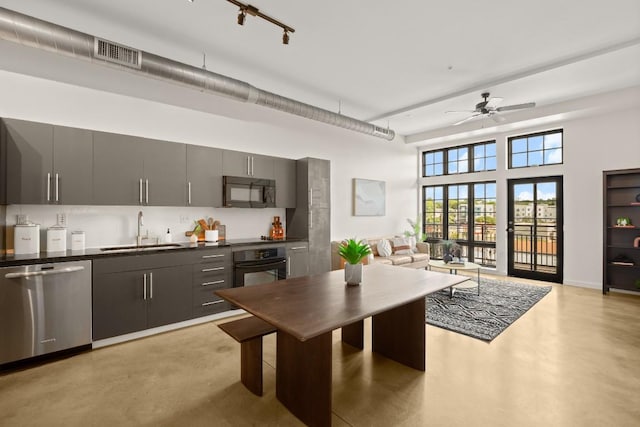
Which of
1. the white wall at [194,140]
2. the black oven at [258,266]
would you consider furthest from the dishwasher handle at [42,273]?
the black oven at [258,266]

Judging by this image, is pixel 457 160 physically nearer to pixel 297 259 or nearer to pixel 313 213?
pixel 313 213

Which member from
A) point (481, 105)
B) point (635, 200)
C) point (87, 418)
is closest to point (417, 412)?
point (87, 418)

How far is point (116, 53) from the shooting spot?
2.87 metres

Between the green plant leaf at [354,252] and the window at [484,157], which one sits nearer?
the green plant leaf at [354,252]

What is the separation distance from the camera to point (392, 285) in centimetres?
251

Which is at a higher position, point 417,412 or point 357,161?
point 357,161

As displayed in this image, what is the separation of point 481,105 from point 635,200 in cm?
302

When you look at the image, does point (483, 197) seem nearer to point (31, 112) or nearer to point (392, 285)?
point (392, 285)

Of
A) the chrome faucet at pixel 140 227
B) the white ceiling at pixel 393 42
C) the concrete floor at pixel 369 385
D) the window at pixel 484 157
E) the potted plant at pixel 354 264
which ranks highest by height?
the white ceiling at pixel 393 42

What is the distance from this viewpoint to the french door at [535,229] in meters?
5.90

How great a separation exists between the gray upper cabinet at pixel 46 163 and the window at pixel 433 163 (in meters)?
7.05

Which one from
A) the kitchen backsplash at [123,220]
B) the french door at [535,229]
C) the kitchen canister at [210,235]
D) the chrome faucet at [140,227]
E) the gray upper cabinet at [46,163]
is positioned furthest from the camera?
the french door at [535,229]

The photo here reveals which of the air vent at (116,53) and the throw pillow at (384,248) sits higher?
the air vent at (116,53)

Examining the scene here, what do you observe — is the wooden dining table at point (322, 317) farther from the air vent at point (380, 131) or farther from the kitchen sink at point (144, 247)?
the air vent at point (380, 131)
